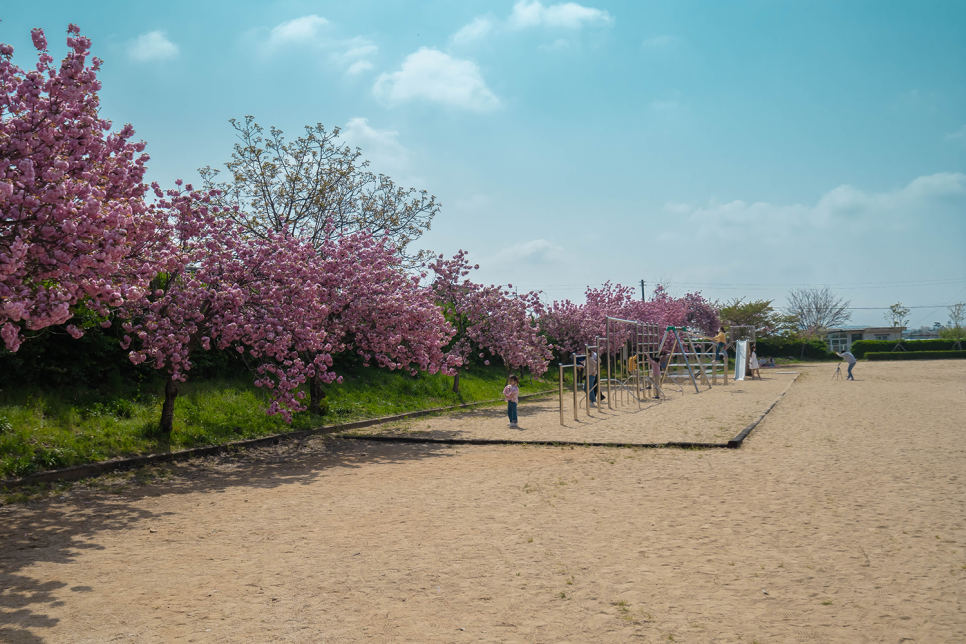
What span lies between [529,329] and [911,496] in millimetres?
15380

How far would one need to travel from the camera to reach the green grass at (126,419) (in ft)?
30.1

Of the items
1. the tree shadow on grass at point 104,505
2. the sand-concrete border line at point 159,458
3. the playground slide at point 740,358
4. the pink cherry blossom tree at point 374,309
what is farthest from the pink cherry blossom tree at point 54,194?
the playground slide at point 740,358

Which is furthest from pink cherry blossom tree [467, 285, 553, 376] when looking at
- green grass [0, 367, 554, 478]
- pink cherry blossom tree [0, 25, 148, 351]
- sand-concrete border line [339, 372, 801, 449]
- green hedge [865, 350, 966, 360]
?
green hedge [865, 350, 966, 360]

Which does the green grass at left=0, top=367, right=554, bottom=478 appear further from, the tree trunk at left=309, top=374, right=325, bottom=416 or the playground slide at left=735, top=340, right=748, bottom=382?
the playground slide at left=735, top=340, right=748, bottom=382

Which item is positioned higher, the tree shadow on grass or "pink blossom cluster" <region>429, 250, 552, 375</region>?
"pink blossom cluster" <region>429, 250, 552, 375</region>

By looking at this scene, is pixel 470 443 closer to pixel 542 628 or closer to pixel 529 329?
pixel 542 628

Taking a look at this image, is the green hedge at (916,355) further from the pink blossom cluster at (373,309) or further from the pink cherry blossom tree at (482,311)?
the pink blossom cluster at (373,309)

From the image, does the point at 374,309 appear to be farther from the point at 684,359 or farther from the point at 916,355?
the point at 916,355

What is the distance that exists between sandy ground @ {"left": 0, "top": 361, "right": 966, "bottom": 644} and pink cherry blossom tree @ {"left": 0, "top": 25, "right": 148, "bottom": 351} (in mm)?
2405

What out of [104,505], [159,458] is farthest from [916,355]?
[104,505]

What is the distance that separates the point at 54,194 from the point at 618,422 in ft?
40.0

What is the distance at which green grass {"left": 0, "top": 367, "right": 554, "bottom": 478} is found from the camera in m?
9.18

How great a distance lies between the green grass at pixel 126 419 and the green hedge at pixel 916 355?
57079 millimetres

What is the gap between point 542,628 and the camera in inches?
158
